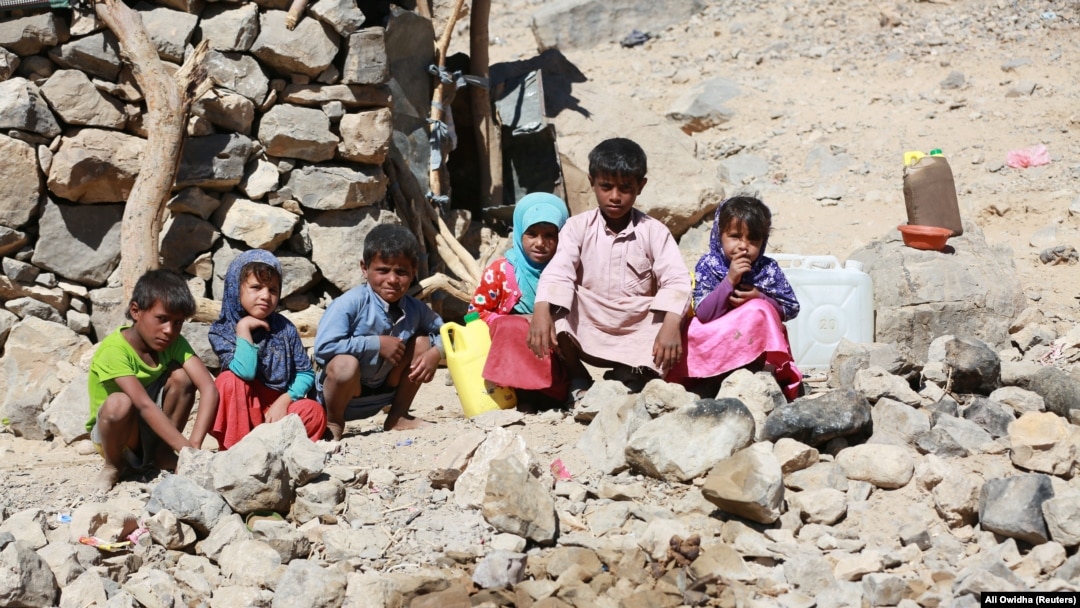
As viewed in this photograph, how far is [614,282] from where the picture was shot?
4113mm

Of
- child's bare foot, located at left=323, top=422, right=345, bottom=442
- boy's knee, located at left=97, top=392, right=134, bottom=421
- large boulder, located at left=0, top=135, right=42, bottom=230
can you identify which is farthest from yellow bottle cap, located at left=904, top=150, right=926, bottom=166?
large boulder, located at left=0, top=135, right=42, bottom=230

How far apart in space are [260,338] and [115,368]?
0.57m

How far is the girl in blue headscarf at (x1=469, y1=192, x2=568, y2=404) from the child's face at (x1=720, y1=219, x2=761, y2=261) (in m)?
0.73

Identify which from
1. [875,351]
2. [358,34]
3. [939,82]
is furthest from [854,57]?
[875,351]

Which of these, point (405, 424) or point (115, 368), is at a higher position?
point (115, 368)

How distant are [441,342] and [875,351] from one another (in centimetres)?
175

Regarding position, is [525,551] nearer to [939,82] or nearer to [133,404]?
[133,404]

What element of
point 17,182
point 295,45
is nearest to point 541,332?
point 295,45

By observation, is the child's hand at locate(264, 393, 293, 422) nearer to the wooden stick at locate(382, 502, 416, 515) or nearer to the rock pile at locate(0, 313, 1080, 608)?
the rock pile at locate(0, 313, 1080, 608)

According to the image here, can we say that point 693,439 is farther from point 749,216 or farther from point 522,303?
point 522,303

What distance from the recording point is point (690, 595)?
2834 mm

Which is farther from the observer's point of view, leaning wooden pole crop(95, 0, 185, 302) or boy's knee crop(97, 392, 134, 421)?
leaning wooden pole crop(95, 0, 185, 302)

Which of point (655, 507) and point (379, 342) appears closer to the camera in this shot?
point (655, 507)

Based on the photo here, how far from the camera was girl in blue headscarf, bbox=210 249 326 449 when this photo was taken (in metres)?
3.94
